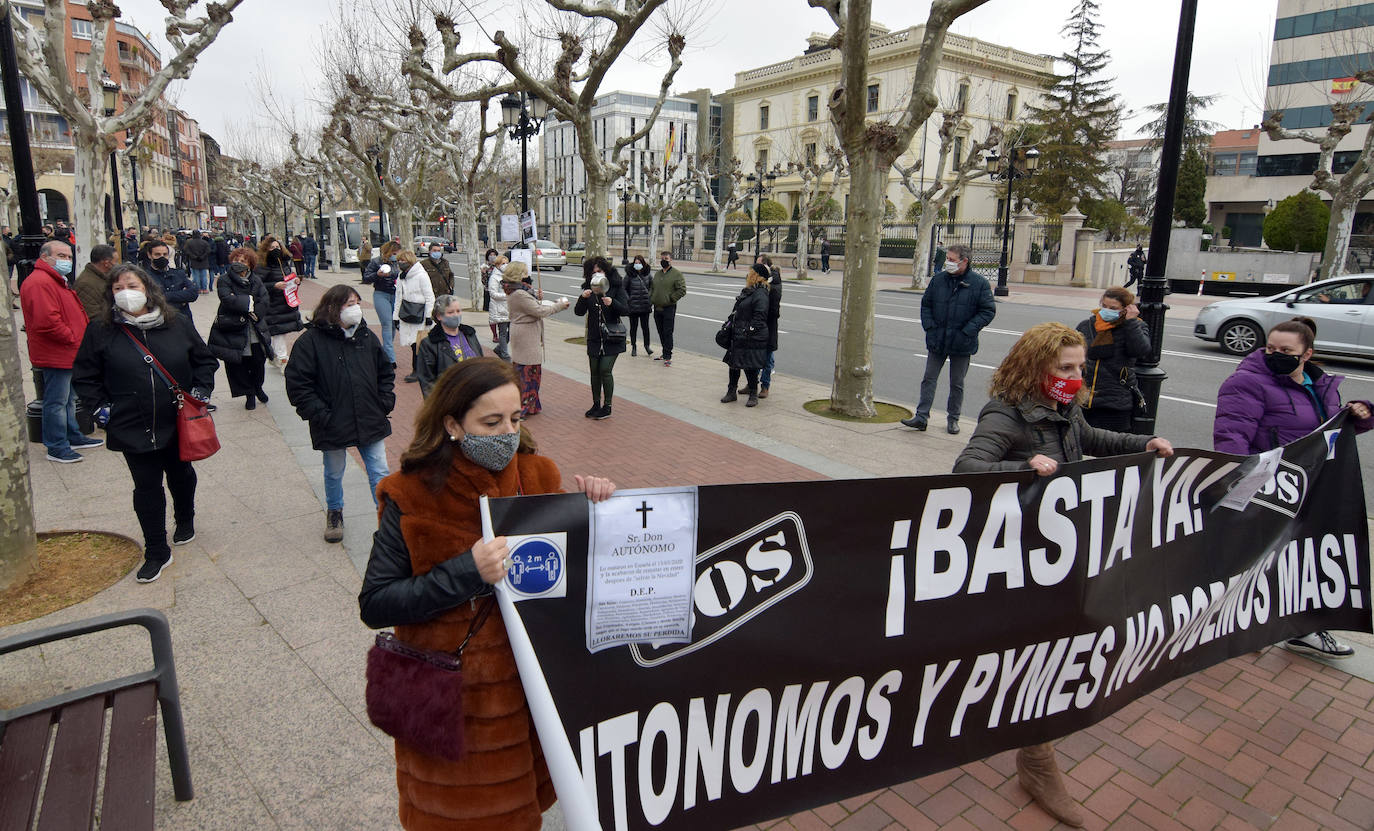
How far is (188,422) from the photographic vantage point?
4.73 meters

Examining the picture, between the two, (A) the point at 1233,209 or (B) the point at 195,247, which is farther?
(A) the point at 1233,209

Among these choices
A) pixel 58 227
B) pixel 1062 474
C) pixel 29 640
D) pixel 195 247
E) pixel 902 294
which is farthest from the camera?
pixel 902 294

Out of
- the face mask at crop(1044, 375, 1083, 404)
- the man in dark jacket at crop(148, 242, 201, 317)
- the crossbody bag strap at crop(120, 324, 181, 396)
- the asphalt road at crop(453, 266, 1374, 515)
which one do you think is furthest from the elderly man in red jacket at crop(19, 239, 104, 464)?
the asphalt road at crop(453, 266, 1374, 515)

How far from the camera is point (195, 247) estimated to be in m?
18.7

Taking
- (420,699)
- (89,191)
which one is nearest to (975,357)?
(420,699)

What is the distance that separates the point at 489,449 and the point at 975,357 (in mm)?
13069

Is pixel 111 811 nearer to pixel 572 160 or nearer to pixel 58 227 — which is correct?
pixel 58 227

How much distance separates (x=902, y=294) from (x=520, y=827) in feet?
94.4

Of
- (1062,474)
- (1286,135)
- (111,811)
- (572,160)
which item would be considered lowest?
(111,811)

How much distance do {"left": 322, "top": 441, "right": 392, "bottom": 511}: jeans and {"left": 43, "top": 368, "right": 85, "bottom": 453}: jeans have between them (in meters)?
3.23

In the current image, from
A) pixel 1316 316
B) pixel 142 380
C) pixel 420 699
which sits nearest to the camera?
pixel 420 699

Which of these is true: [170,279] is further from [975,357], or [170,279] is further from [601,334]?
[975,357]

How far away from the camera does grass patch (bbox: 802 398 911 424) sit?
934 cm

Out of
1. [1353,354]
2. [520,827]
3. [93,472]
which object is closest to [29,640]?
[520,827]
